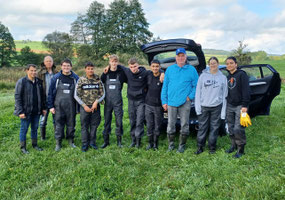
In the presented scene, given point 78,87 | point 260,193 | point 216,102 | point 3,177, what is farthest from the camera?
point 78,87

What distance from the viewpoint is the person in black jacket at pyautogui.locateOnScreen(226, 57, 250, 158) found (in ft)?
13.2

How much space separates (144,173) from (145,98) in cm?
163

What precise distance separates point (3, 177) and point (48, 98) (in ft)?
5.74

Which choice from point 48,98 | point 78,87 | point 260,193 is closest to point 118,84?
point 78,87

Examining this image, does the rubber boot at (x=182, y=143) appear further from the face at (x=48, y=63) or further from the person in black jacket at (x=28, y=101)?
the face at (x=48, y=63)

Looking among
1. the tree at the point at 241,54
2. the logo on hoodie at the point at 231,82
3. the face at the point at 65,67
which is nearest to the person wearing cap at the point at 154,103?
the logo on hoodie at the point at 231,82

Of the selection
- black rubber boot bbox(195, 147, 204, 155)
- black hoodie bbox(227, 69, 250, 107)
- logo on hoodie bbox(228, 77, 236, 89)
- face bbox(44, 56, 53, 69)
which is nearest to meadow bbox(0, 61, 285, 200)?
black rubber boot bbox(195, 147, 204, 155)

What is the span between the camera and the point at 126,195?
3.03 meters

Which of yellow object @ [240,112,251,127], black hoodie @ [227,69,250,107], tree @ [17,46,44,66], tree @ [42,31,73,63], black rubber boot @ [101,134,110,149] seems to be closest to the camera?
yellow object @ [240,112,251,127]

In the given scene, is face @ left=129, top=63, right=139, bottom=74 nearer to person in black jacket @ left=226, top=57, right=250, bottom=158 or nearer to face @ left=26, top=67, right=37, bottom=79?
person in black jacket @ left=226, top=57, right=250, bottom=158

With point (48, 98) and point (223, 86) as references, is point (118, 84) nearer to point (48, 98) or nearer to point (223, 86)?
point (48, 98)

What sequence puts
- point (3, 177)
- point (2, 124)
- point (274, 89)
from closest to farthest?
point (3, 177) → point (274, 89) → point (2, 124)

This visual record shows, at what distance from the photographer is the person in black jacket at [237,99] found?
401 centimetres

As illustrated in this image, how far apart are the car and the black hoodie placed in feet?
2.79
